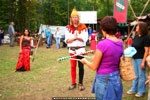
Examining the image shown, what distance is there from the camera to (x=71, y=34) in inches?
168

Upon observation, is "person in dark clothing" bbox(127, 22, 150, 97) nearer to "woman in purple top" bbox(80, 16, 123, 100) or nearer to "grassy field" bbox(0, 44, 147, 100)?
"grassy field" bbox(0, 44, 147, 100)

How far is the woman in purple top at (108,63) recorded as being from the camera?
2.08 meters

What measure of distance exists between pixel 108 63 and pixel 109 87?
32 centimetres

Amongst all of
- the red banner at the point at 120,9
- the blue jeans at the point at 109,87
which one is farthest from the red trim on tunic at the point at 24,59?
the red banner at the point at 120,9

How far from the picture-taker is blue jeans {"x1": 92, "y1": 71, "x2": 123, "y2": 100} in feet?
6.97

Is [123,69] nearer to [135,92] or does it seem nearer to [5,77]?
[135,92]

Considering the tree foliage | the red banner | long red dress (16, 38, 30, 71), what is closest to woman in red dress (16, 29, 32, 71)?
long red dress (16, 38, 30, 71)

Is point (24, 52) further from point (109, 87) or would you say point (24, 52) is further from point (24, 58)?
point (109, 87)

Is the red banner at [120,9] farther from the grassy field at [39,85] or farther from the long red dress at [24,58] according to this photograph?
the long red dress at [24,58]

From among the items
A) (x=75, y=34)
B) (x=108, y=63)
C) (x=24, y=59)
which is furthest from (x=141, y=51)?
(x=24, y=59)

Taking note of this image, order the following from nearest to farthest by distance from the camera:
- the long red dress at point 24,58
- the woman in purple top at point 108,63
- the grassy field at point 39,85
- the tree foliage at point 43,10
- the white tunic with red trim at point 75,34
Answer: the woman in purple top at point 108,63 < the grassy field at point 39,85 < the white tunic with red trim at point 75,34 < the long red dress at point 24,58 < the tree foliage at point 43,10

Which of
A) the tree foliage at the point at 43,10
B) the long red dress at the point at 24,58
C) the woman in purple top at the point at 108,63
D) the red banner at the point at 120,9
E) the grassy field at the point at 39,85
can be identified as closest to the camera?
the woman in purple top at the point at 108,63

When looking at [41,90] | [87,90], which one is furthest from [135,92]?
[41,90]

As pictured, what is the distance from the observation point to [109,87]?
2.12 m
